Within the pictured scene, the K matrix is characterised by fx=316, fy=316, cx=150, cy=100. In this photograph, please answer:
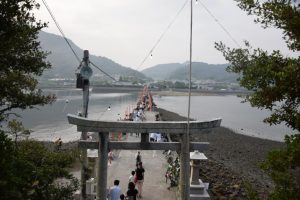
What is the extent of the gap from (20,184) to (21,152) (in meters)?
2.04

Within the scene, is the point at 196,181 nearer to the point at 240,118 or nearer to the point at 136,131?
the point at 136,131

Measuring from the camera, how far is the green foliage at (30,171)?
537cm

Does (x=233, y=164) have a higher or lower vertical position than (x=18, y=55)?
lower

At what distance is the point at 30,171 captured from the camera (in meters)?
6.57

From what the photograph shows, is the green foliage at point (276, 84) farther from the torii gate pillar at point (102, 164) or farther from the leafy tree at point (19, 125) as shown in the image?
the torii gate pillar at point (102, 164)

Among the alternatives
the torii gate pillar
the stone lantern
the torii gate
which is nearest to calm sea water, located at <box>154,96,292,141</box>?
the stone lantern

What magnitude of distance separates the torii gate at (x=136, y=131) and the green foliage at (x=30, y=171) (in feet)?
7.03

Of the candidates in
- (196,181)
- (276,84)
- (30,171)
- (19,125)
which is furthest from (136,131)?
(276,84)

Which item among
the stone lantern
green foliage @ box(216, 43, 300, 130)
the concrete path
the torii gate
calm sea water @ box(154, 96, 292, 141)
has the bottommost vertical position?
calm sea water @ box(154, 96, 292, 141)

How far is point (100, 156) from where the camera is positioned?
11562 mm

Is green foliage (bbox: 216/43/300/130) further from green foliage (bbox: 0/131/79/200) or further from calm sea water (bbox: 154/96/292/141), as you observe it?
calm sea water (bbox: 154/96/292/141)

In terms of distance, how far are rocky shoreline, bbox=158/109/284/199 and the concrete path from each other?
123 inches

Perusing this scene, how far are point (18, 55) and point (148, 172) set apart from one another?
11071mm

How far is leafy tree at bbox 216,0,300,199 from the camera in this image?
217 inches
